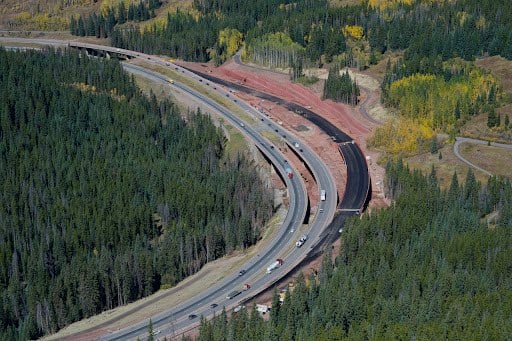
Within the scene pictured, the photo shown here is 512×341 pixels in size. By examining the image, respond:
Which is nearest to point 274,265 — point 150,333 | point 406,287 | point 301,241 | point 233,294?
point 301,241

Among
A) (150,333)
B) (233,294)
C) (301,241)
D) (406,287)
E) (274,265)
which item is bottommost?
(233,294)

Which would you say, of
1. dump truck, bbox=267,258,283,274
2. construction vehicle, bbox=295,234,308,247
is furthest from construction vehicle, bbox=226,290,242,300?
construction vehicle, bbox=295,234,308,247

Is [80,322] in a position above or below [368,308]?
below

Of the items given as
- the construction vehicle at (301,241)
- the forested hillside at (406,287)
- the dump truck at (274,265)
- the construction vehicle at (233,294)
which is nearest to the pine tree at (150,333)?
the forested hillside at (406,287)

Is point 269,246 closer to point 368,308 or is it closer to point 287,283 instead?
point 287,283

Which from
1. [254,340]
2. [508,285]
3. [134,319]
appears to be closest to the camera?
[254,340]

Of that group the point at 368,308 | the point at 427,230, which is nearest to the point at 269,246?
the point at 427,230

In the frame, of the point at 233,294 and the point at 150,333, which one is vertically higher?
the point at 150,333

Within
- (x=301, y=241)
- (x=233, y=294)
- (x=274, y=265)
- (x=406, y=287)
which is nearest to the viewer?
(x=406, y=287)

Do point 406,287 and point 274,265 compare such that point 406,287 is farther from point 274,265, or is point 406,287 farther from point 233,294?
point 274,265
